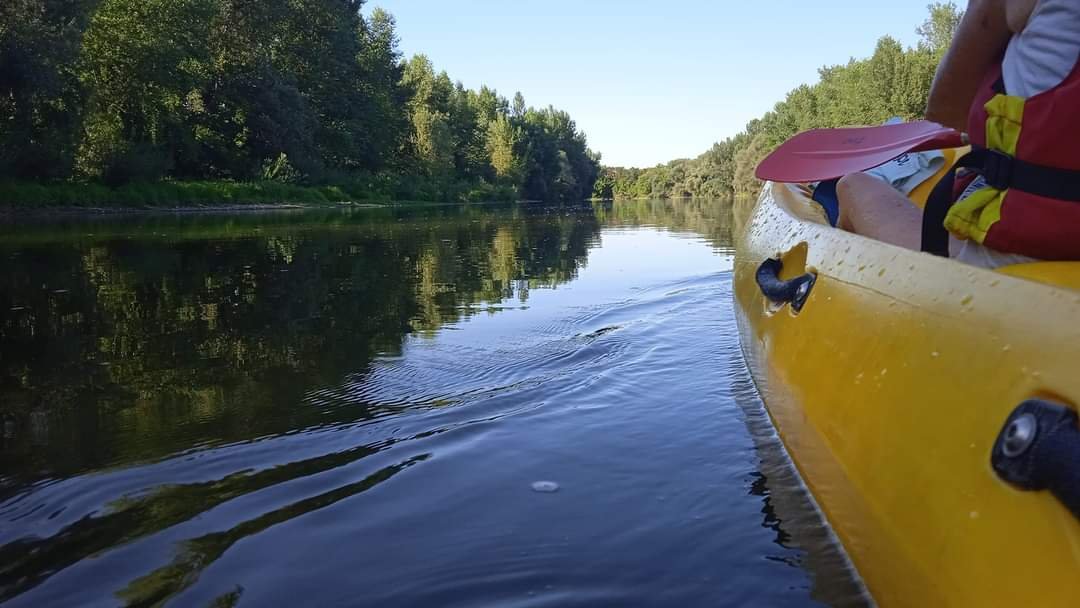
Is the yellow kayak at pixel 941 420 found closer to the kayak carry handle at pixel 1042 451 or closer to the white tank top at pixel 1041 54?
the kayak carry handle at pixel 1042 451

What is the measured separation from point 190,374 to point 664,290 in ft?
13.5

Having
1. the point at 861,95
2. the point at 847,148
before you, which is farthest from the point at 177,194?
the point at 861,95

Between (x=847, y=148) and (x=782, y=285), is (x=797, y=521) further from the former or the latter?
(x=847, y=148)

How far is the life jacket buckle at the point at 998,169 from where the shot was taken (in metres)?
1.71

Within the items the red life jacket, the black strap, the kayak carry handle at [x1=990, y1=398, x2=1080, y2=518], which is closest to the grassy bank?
the black strap

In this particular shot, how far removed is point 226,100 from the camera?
34219mm

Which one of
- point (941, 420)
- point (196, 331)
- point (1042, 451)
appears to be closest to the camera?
point (1042, 451)

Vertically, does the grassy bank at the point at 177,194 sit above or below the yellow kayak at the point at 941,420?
above

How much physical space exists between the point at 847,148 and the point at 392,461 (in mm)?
2179

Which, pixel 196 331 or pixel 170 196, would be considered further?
pixel 170 196

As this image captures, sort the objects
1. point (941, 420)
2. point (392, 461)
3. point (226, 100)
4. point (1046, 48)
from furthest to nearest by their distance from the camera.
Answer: point (226, 100) < point (392, 461) < point (1046, 48) < point (941, 420)

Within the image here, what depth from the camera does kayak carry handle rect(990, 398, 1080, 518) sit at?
3.26ft

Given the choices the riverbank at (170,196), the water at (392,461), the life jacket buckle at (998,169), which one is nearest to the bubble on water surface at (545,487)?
the water at (392,461)

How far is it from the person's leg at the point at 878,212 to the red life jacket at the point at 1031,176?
2.02ft
